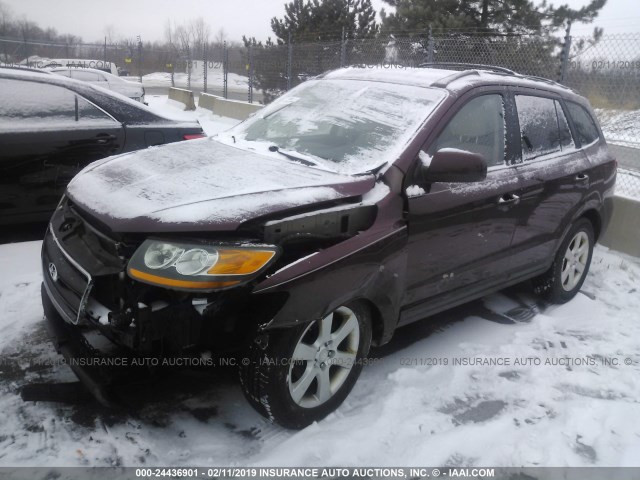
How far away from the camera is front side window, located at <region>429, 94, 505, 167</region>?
10.2 feet

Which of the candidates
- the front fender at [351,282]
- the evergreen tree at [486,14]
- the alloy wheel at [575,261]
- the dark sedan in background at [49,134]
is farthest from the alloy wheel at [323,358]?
the evergreen tree at [486,14]

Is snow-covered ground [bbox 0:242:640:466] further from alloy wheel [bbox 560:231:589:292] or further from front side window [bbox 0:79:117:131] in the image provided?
front side window [bbox 0:79:117:131]

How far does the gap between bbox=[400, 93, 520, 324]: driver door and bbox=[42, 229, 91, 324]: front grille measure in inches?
65.1

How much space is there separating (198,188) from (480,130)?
1871mm

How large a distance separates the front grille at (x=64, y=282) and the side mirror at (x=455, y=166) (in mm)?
1793

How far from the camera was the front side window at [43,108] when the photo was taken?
4340 millimetres

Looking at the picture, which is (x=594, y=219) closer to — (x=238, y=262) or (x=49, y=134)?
(x=238, y=262)

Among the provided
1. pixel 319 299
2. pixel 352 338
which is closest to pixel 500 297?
pixel 352 338

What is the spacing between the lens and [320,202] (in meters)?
2.45

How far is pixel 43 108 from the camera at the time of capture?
448cm

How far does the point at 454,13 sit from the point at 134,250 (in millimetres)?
15242

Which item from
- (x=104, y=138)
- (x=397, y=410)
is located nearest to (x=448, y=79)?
(x=397, y=410)

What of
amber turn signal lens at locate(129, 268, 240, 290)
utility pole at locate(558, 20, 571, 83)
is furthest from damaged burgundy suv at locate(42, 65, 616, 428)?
utility pole at locate(558, 20, 571, 83)

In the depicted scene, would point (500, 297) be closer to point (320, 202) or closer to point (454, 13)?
point (320, 202)
